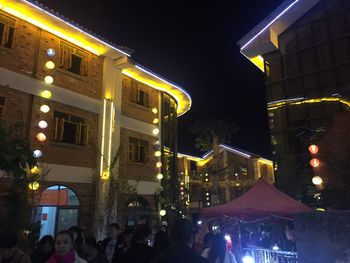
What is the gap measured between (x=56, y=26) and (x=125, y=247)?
35.1ft

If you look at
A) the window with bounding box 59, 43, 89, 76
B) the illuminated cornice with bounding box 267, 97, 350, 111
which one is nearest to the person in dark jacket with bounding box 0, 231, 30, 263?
the window with bounding box 59, 43, 89, 76

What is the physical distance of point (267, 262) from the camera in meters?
8.75

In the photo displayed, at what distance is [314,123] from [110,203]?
1020cm

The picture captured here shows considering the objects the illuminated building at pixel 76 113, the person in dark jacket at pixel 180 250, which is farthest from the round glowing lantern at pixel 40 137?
the person in dark jacket at pixel 180 250

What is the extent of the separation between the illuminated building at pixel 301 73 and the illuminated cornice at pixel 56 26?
709cm

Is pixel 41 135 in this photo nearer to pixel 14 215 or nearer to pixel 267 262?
pixel 14 215

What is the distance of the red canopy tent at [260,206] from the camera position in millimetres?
8625

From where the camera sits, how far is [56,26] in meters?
14.0

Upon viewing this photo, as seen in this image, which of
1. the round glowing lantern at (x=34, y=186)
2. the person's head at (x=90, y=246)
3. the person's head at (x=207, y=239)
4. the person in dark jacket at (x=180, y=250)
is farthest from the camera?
the round glowing lantern at (x=34, y=186)

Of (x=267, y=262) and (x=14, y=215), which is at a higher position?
(x=14, y=215)

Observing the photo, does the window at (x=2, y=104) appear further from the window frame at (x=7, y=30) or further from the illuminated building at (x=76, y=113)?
the window frame at (x=7, y=30)

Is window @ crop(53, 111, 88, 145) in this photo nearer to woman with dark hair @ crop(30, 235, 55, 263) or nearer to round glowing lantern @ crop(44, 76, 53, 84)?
round glowing lantern @ crop(44, 76, 53, 84)

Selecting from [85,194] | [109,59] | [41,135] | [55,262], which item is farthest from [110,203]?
[55,262]

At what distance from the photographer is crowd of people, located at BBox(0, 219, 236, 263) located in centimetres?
327
